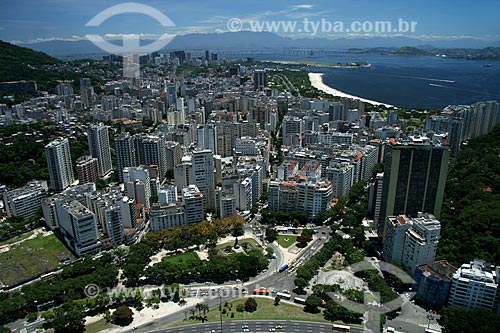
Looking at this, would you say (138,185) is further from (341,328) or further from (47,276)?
(341,328)

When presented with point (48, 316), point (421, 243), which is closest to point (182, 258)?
point (48, 316)

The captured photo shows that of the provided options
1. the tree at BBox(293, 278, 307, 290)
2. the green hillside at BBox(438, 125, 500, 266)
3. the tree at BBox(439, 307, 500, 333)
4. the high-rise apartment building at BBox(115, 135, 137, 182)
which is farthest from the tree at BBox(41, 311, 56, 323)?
the green hillside at BBox(438, 125, 500, 266)

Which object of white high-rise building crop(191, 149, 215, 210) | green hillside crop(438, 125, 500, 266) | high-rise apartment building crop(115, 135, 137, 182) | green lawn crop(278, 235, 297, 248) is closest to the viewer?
green hillside crop(438, 125, 500, 266)

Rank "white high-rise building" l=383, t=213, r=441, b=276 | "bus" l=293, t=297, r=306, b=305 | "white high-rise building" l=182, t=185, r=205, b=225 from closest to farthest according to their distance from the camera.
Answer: "bus" l=293, t=297, r=306, b=305, "white high-rise building" l=383, t=213, r=441, b=276, "white high-rise building" l=182, t=185, r=205, b=225

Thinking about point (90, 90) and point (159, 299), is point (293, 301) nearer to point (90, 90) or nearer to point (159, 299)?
point (159, 299)

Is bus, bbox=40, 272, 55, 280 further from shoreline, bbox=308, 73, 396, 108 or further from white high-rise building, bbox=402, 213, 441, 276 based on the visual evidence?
shoreline, bbox=308, 73, 396, 108

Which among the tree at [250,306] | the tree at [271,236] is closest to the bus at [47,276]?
the tree at [250,306]
